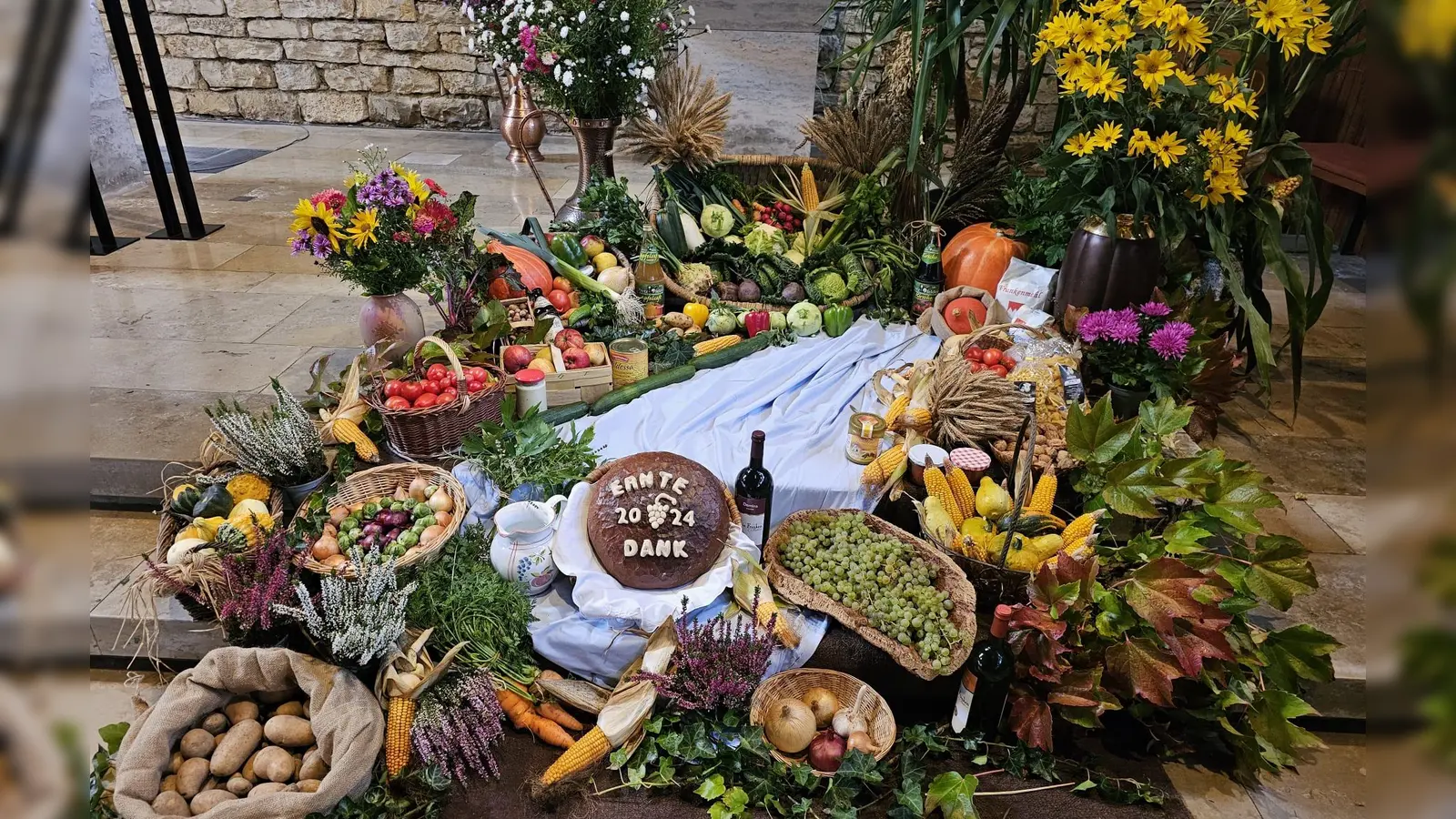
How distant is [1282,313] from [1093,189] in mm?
2356

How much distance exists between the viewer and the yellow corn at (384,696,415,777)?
6.13ft

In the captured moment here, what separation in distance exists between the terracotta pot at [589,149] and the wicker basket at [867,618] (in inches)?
89.5

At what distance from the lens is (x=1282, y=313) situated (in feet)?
15.1

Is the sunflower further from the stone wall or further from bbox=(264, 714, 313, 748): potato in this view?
the stone wall

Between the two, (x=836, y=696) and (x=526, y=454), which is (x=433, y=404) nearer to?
(x=526, y=454)

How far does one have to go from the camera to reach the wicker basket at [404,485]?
213cm

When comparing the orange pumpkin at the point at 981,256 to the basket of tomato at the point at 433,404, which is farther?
the orange pumpkin at the point at 981,256

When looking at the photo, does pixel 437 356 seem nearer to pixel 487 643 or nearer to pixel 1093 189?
pixel 487 643

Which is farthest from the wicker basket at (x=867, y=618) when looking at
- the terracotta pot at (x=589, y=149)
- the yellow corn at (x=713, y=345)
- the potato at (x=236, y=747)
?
the terracotta pot at (x=589, y=149)

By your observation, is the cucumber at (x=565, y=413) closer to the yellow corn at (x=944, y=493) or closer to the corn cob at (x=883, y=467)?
the corn cob at (x=883, y=467)

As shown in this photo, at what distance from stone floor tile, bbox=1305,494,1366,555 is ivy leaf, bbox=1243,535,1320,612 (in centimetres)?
102

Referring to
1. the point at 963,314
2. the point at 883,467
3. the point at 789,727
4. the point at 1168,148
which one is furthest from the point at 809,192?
the point at 789,727

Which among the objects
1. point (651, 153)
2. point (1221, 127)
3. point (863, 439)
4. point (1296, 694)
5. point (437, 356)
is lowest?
point (1296, 694)
